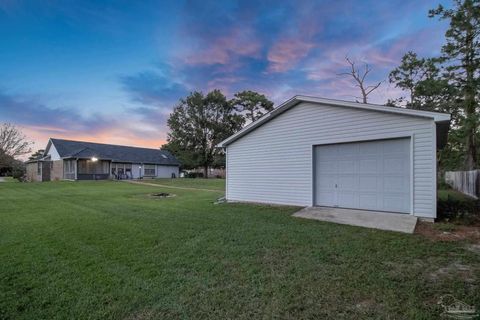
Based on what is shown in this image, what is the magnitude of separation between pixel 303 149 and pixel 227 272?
258 inches

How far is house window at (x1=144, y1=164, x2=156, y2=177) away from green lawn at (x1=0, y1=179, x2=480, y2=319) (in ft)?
95.0

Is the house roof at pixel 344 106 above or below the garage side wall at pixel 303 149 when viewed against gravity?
above

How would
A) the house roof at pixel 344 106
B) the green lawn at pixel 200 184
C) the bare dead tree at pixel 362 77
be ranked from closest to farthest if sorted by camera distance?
the house roof at pixel 344 106 < the bare dead tree at pixel 362 77 < the green lawn at pixel 200 184

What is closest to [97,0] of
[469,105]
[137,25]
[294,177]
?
[137,25]

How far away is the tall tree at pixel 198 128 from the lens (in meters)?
40.2

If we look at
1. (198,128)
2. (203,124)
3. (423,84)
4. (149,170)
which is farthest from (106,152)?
(423,84)

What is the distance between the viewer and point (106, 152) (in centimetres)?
3073

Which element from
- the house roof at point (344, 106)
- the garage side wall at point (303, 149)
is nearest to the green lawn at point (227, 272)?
the garage side wall at point (303, 149)

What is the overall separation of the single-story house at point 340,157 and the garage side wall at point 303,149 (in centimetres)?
2

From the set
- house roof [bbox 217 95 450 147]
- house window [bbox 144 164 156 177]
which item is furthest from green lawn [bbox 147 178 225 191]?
house roof [bbox 217 95 450 147]

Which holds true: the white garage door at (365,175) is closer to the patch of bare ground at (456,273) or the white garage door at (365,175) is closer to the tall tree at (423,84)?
the patch of bare ground at (456,273)

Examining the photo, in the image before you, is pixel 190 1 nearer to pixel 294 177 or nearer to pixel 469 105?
pixel 294 177

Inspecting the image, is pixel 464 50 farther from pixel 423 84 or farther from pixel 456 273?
pixel 456 273

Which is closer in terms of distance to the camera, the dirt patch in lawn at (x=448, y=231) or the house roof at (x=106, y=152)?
the dirt patch in lawn at (x=448, y=231)
